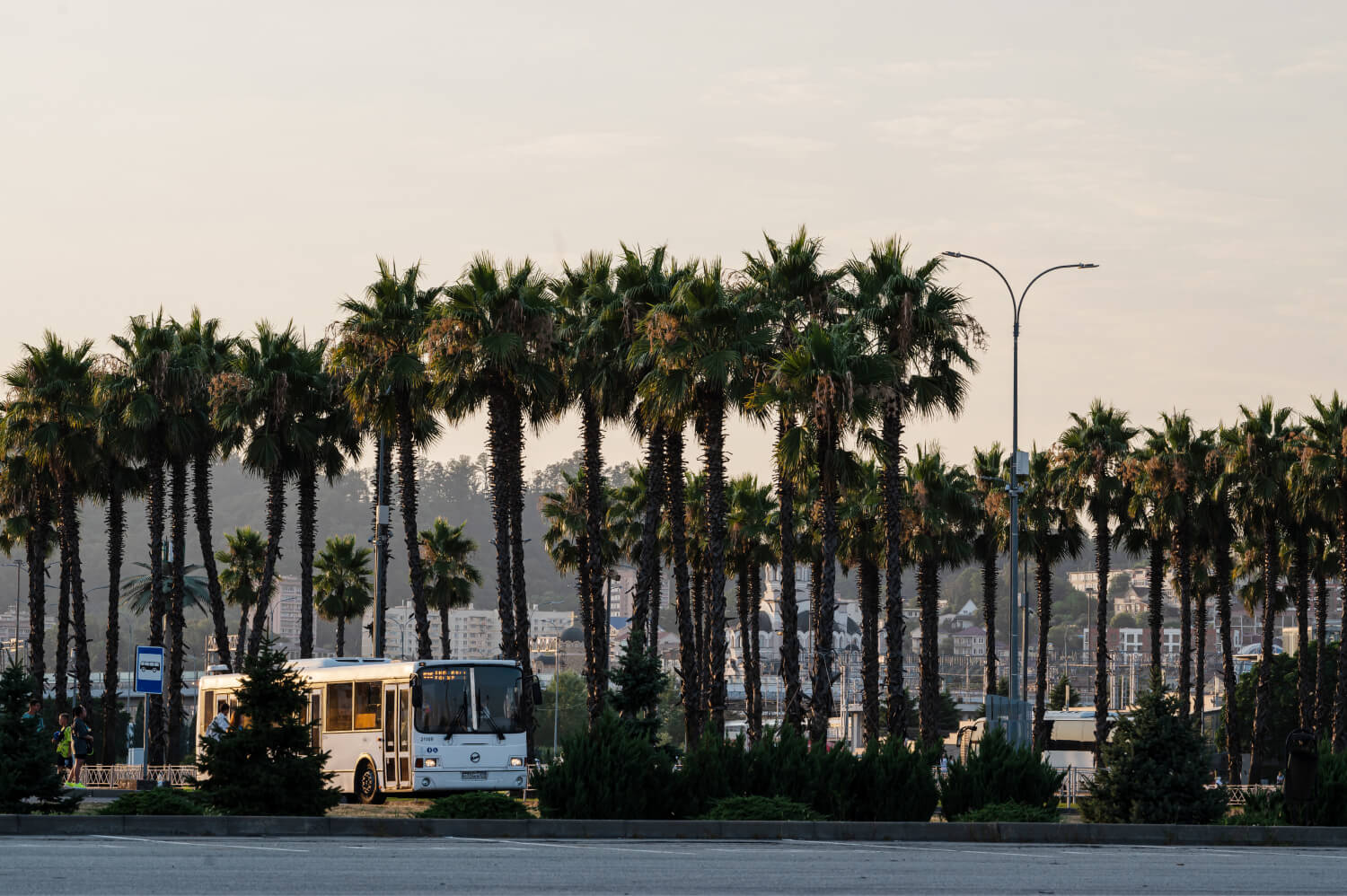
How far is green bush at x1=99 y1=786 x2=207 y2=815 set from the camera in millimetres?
21656

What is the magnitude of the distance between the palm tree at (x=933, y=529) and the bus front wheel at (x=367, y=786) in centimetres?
3078

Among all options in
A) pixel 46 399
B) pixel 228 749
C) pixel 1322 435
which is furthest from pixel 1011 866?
pixel 1322 435

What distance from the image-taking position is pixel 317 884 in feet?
46.0

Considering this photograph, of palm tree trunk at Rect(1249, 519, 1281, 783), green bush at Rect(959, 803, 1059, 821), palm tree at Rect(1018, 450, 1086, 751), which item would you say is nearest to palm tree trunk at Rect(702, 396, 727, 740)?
green bush at Rect(959, 803, 1059, 821)

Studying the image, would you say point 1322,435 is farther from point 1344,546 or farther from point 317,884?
point 317,884

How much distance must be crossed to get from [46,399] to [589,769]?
33391 millimetres

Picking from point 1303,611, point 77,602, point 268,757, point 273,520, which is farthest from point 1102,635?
point 268,757

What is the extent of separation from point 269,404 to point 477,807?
3091cm

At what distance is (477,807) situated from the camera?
22.1 meters

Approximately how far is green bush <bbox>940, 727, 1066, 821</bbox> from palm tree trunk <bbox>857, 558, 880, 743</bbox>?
17.4 feet

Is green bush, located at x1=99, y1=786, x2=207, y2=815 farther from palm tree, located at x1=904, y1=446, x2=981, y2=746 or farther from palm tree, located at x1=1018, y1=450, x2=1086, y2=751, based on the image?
palm tree, located at x1=1018, y1=450, x2=1086, y2=751

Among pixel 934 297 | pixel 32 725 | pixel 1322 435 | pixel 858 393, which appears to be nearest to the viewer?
pixel 32 725

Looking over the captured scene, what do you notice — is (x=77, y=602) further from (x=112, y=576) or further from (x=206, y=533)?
(x=112, y=576)

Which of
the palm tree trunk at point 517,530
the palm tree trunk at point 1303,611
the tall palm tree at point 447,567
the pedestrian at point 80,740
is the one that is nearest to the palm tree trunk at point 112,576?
the tall palm tree at point 447,567
